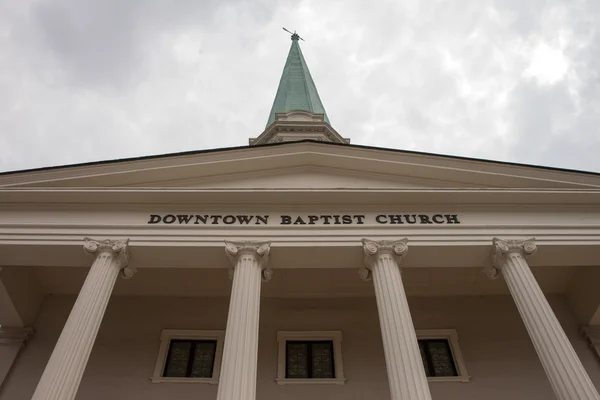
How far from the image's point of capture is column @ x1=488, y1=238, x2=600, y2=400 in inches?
371

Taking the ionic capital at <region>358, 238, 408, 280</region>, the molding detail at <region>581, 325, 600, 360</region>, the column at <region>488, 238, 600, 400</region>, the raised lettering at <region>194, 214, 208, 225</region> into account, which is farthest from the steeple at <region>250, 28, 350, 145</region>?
the molding detail at <region>581, 325, 600, 360</region>

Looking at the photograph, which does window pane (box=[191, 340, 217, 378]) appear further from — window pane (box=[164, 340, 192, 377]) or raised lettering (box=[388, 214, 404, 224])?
raised lettering (box=[388, 214, 404, 224])

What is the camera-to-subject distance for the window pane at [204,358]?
47.6 ft

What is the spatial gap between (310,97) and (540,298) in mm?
23297

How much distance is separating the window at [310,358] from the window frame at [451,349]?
2.74m

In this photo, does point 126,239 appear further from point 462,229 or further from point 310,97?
point 310,97

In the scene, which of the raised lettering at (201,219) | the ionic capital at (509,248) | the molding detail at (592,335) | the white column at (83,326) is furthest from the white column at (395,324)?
the molding detail at (592,335)

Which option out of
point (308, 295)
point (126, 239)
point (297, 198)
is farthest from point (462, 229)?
point (126, 239)

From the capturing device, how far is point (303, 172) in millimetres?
14984

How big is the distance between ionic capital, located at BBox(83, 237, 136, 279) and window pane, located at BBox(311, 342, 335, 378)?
251 inches

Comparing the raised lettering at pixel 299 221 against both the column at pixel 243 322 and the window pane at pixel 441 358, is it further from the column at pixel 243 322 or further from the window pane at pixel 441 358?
the window pane at pixel 441 358

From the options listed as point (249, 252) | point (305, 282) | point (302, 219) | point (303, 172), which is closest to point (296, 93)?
point (303, 172)

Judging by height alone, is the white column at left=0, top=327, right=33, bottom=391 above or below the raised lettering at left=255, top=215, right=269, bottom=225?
below

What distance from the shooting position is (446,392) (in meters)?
13.9
